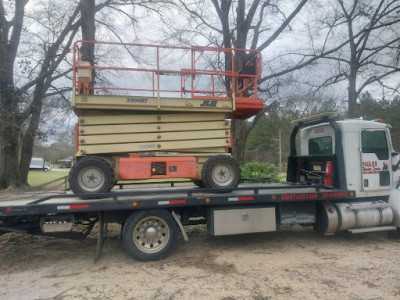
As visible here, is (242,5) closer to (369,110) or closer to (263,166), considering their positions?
(263,166)

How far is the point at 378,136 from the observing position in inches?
284

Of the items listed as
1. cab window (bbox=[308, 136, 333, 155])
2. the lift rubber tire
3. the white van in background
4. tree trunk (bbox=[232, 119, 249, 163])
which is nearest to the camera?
the lift rubber tire

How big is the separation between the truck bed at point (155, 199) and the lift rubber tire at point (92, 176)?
167mm

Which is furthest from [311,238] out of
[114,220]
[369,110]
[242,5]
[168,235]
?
[369,110]

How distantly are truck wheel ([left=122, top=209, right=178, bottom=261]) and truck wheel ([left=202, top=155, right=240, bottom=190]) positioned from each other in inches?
43.5

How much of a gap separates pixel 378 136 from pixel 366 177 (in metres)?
0.99

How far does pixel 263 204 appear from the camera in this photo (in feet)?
21.5

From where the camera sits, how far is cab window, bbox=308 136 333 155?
7.40 m

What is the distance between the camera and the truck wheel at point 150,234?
18.5 ft

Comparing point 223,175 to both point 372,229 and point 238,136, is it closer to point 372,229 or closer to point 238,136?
point 372,229

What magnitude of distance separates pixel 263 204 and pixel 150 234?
7.73 ft

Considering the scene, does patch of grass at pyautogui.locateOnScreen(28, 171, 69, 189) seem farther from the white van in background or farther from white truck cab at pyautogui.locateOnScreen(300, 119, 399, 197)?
the white van in background

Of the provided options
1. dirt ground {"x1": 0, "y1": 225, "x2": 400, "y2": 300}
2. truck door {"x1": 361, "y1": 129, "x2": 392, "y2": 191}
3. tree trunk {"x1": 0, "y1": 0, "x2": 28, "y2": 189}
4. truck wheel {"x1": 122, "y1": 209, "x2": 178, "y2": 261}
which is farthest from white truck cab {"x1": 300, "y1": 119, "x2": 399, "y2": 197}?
tree trunk {"x1": 0, "y1": 0, "x2": 28, "y2": 189}

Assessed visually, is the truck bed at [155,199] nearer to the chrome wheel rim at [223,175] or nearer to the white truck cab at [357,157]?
the chrome wheel rim at [223,175]
